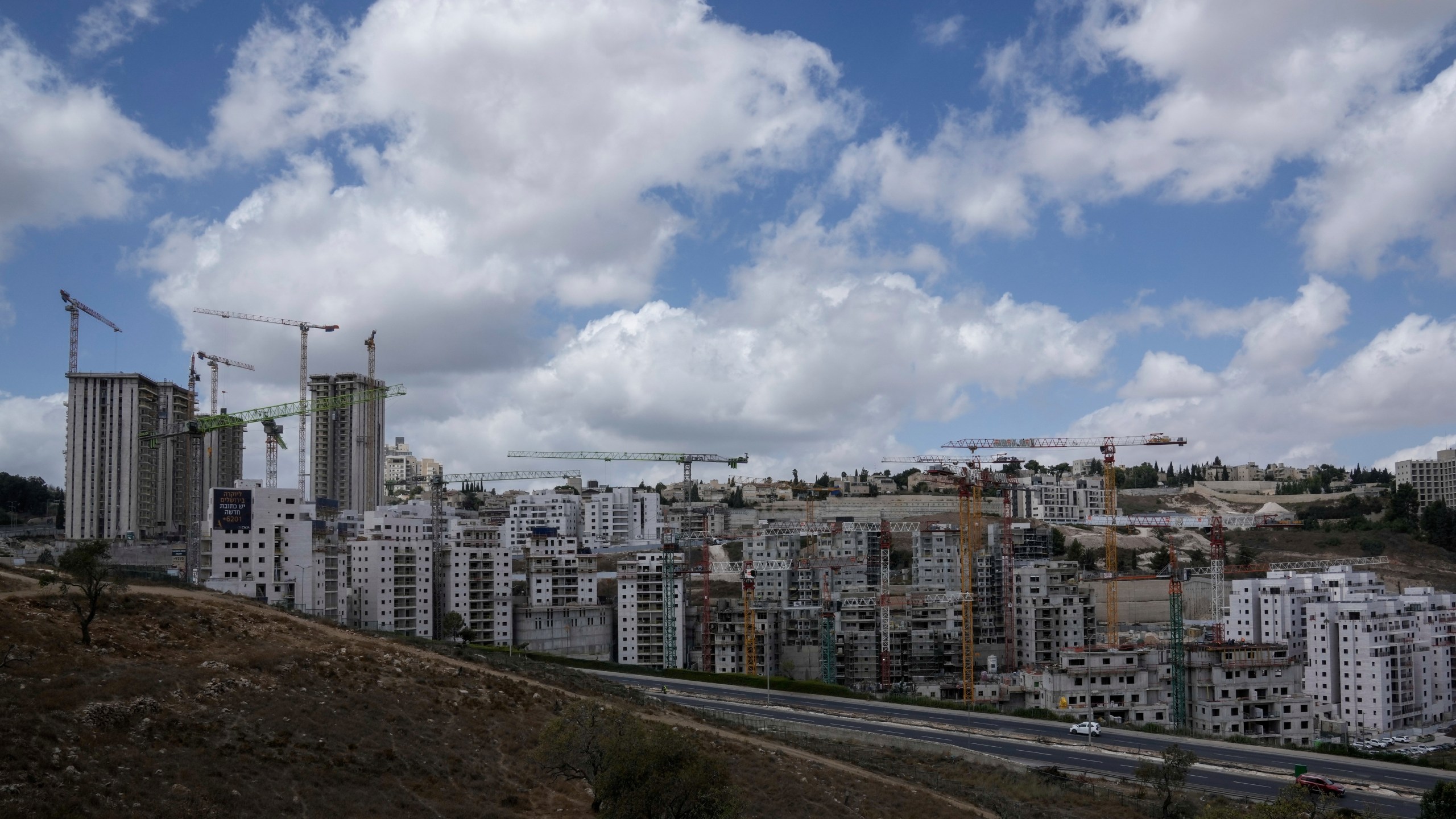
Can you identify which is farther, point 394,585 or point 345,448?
point 345,448

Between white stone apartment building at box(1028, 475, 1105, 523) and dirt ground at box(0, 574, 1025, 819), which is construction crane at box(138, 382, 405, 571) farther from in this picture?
white stone apartment building at box(1028, 475, 1105, 523)

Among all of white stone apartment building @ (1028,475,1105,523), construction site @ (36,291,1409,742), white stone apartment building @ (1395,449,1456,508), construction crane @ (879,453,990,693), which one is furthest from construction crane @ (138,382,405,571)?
white stone apartment building @ (1395,449,1456,508)

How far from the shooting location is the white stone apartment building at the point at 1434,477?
161250mm

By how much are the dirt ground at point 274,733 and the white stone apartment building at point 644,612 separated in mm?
38690

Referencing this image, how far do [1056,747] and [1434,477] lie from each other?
5869 inches

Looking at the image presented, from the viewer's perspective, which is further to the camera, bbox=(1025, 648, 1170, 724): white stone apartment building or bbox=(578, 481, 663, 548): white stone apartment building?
bbox=(578, 481, 663, 548): white stone apartment building

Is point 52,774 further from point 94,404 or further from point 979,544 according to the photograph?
point 94,404

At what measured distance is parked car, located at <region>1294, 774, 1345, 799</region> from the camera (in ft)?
127

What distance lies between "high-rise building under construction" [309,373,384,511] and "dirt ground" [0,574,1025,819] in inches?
4223

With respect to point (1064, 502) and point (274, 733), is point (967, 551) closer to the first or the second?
point (274, 733)

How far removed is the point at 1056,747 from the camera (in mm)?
47875

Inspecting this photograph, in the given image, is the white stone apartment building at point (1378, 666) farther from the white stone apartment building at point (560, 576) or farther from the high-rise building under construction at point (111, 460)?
the high-rise building under construction at point (111, 460)

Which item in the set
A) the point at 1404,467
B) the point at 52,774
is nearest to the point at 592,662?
the point at 52,774

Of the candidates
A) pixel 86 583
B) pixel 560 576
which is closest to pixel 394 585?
pixel 560 576
